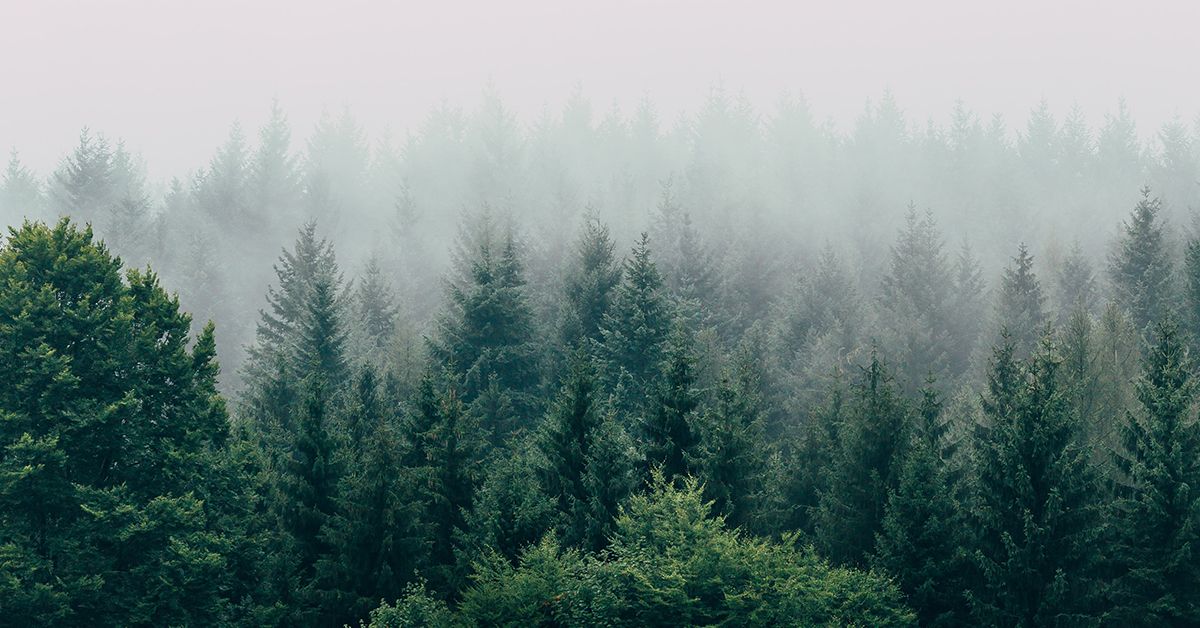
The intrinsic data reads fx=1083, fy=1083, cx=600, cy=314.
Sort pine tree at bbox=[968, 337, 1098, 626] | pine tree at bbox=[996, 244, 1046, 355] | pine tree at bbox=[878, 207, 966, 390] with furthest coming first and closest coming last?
1. pine tree at bbox=[996, 244, 1046, 355]
2. pine tree at bbox=[878, 207, 966, 390]
3. pine tree at bbox=[968, 337, 1098, 626]

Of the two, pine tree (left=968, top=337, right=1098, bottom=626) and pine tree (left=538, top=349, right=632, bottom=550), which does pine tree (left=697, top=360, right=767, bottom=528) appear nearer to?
pine tree (left=538, top=349, right=632, bottom=550)

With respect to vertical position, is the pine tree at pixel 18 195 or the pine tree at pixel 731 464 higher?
the pine tree at pixel 18 195

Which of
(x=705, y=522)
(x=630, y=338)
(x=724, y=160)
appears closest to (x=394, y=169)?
(x=724, y=160)

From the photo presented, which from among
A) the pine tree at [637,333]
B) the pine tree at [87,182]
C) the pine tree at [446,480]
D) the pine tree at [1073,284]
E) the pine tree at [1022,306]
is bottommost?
the pine tree at [446,480]

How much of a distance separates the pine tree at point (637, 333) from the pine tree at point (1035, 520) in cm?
2005

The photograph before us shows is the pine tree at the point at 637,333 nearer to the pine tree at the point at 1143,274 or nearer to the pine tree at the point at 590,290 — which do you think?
the pine tree at the point at 590,290

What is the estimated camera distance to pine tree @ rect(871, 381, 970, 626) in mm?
34125

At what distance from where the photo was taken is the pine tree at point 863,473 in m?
37.3

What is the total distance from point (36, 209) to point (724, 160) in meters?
79.1

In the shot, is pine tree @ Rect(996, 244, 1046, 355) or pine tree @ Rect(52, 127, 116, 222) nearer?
pine tree @ Rect(996, 244, 1046, 355)

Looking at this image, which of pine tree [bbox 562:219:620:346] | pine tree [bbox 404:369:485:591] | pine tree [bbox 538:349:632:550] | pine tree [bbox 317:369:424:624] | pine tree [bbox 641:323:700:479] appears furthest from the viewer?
pine tree [bbox 562:219:620:346]

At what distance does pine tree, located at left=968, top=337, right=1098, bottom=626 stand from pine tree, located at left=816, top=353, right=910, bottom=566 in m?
3.20

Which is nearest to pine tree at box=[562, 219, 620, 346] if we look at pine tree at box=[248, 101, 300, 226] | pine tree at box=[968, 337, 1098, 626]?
pine tree at box=[968, 337, 1098, 626]

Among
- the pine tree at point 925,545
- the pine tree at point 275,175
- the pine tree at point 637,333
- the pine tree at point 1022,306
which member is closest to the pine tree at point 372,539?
the pine tree at point 925,545
